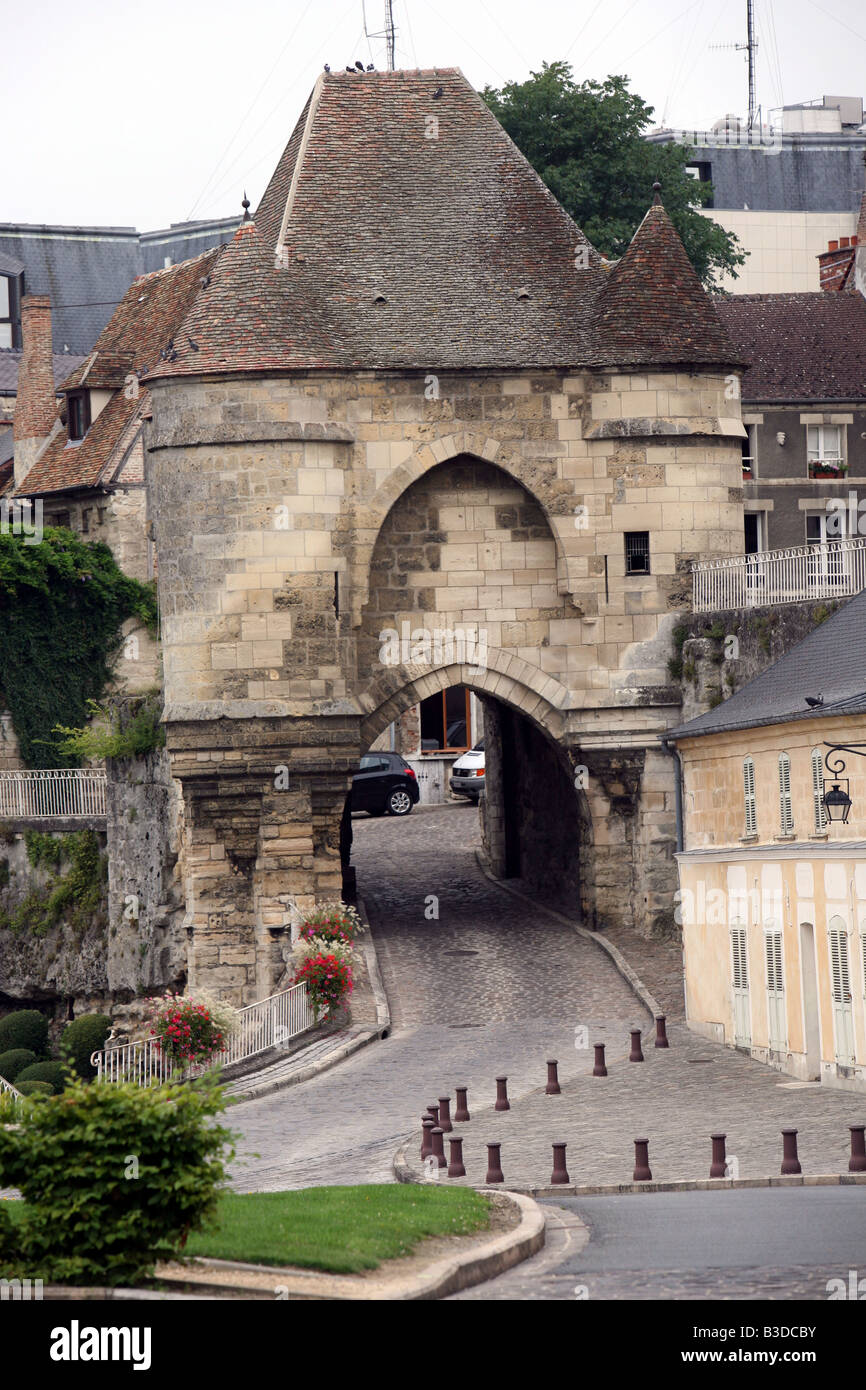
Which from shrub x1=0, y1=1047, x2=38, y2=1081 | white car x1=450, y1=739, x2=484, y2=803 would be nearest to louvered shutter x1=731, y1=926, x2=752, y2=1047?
shrub x1=0, y1=1047, x2=38, y2=1081

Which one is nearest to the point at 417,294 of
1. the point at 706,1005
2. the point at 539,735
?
the point at 539,735

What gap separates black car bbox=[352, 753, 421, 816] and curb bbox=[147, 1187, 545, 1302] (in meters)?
40.5

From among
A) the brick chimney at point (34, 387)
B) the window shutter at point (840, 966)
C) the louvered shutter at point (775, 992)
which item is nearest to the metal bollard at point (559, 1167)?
the window shutter at point (840, 966)

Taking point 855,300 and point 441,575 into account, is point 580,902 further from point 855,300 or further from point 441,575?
point 855,300

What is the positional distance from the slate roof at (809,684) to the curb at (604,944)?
3.80 m

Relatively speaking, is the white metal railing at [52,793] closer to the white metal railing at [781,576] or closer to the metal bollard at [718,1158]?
the white metal railing at [781,576]

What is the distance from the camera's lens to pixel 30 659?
5038 centimetres

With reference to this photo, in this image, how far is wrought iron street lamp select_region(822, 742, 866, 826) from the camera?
25438 millimetres

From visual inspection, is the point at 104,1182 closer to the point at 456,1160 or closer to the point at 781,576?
the point at 456,1160

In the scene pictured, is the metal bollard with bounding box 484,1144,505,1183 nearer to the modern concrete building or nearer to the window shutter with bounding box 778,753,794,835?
the window shutter with bounding box 778,753,794,835

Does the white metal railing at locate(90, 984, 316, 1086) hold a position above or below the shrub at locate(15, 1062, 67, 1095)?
above

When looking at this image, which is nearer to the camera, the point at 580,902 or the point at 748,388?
the point at 580,902

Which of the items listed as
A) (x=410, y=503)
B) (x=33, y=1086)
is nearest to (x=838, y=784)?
(x=410, y=503)
